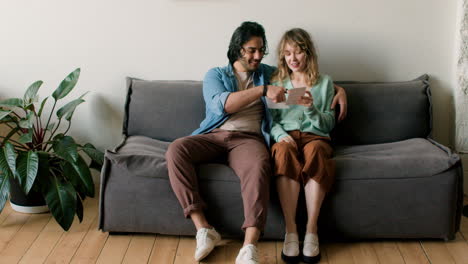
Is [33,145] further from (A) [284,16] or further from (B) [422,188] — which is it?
(B) [422,188]

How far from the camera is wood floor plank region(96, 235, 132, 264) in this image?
2457 millimetres

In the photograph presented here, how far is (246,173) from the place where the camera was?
8.16ft

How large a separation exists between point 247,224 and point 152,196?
1.62ft

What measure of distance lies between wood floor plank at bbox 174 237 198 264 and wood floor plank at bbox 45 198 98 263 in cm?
48

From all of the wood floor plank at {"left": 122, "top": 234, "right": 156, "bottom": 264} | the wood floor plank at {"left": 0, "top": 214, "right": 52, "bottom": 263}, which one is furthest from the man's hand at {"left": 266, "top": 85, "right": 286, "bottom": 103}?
the wood floor plank at {"left": 0, "top": 214, "right": 52, "bottom": 263}

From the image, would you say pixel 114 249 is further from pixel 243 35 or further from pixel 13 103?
pixel 243 35

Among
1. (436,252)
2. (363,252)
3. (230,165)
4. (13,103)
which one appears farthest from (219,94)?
(436,252)

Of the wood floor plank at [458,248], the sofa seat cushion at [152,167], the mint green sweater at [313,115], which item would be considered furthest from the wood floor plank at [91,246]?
the wood floor plank at [458,248]

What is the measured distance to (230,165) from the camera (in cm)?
262

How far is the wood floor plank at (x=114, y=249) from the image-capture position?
2.46 m

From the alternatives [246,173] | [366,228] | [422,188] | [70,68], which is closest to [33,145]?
[70,68]

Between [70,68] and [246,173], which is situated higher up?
[70,68]

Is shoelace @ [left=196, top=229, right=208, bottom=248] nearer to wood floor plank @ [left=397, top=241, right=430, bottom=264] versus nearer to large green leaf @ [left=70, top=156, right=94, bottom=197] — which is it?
large green leaf @ [left=70, top=156, right=94, bottom=197]

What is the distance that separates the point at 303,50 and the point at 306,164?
0.64m
